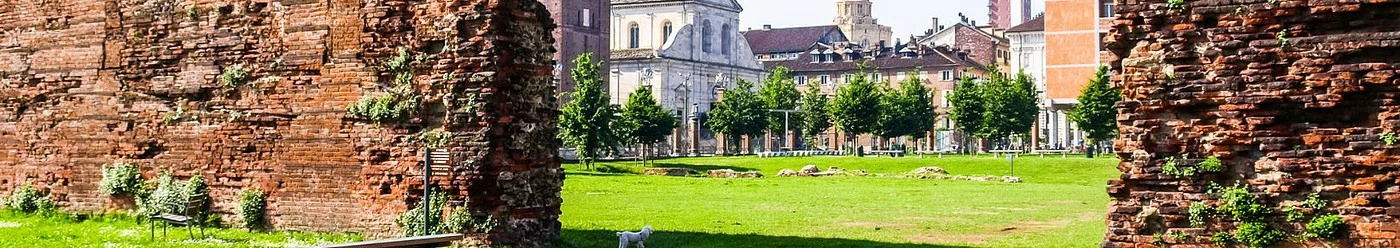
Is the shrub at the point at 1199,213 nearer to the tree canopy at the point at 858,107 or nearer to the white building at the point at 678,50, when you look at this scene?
the tree canopy at the point at 858,107

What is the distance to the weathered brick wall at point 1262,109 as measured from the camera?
1259cm

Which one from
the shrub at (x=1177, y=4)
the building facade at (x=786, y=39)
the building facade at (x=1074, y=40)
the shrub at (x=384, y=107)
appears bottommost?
the shrub at (x=384, y=107)

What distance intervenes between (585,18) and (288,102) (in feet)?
350

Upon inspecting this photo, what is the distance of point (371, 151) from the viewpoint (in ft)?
59.1

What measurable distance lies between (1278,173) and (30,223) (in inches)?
602

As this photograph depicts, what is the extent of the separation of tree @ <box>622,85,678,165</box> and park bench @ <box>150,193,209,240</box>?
50177mm

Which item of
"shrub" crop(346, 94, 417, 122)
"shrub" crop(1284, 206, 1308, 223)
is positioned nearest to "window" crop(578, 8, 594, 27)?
"shrub" crop(346, 94, 417, 122)

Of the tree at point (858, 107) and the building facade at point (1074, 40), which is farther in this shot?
the tree at point (858, 107)

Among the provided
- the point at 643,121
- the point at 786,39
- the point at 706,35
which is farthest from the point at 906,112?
the point at 786,39

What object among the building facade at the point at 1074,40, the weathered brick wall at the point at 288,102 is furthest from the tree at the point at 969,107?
the weathered brick wall at the point at 288,102

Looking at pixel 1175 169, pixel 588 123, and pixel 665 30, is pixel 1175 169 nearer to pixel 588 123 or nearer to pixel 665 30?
pixel 588 123

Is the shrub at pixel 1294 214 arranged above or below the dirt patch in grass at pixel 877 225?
above

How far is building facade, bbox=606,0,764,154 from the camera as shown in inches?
5148

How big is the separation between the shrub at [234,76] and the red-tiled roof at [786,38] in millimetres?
149806
